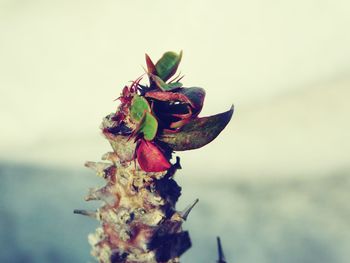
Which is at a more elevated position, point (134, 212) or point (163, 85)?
point (163, 85)

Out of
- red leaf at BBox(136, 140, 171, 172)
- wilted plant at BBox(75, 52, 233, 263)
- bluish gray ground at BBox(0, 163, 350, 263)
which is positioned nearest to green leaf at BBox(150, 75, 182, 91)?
wilted plant at BBox(75, 52, 233, 263)

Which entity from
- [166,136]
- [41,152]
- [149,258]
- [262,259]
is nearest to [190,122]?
[166,136]

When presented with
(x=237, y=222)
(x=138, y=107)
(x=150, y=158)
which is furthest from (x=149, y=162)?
(x=237, y=222)

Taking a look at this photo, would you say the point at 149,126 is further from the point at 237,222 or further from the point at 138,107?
the point at 237,222

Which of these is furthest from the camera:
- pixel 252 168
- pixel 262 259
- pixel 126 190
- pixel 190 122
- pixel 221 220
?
pixel 252 168

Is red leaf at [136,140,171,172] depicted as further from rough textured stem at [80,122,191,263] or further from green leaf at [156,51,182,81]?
green leaf at [156,51,182,81]

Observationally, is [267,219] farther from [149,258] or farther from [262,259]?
[149,258]

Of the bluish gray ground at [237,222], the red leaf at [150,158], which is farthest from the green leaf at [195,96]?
the bluish gray ground at [237,222]
